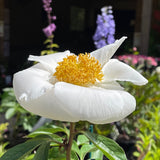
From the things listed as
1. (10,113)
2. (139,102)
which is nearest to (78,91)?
(10,113)

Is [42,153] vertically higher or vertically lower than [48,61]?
lower

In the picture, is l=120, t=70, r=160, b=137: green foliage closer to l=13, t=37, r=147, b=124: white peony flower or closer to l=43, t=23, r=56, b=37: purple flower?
l=43, t=23, r=56, b=37: purple flower

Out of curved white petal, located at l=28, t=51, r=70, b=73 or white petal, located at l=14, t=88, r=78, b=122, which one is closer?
white petal, located at l=14, t=88, r=78, b=122

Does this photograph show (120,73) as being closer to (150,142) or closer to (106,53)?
(106,53)

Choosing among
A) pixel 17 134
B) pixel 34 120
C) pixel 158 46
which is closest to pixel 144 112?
pixel 34 120

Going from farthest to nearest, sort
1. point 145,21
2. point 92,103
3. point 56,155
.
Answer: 1. point 145,21
2. point 56,155
3. point 92,103

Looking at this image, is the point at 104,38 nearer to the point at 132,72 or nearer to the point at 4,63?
the point at 132,72

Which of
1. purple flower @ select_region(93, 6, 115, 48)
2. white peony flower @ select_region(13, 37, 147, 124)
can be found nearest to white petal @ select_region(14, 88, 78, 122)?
white peony flower @ select_region(13, 37, 147, 124)
